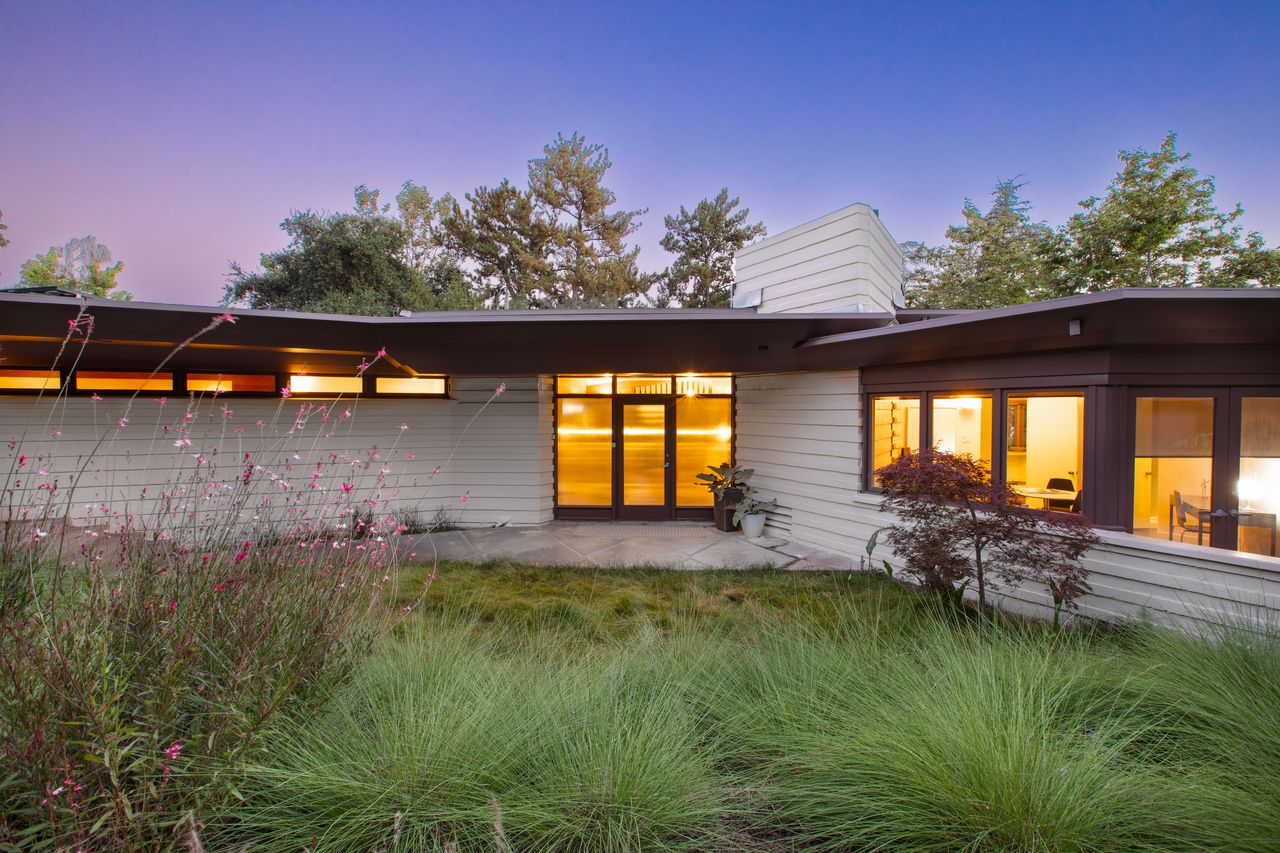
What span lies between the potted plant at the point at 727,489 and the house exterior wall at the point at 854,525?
326 millimetres

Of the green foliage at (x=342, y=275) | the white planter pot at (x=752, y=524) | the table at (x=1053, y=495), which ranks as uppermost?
the green foliage at (x=342, y=275)

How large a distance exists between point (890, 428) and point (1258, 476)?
298 cm

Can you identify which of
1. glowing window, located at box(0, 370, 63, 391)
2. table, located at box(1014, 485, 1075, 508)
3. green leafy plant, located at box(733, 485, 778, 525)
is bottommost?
green leafy plant, located at box(733, 485, 778, 525)

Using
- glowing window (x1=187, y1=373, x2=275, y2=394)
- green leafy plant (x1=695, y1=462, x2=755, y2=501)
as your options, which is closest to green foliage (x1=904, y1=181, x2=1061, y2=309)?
green leafy plant (x1=695, y1=462, x2=755, y2=501)

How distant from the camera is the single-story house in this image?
14.0ft

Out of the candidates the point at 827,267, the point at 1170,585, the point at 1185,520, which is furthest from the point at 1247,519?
the point at 827,267

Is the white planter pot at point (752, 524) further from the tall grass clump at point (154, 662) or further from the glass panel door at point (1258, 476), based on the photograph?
the tall grass clump at point (154, 662)

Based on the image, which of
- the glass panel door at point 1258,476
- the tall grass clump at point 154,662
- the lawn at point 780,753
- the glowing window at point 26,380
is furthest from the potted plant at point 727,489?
the glowing window at point 26,380

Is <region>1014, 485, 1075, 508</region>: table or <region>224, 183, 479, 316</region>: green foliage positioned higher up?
<region>224, 183, 479, 316</region>: green foliage

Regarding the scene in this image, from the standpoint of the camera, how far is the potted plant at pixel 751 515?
25.1ft

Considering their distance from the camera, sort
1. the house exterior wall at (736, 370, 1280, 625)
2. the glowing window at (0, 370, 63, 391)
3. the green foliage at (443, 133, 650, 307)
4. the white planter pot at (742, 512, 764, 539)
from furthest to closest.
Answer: the green foliage at (443, 133, 650, 307), the white planter pot at (742, 512, 764, 539), the glowing window at (0, 370, 63, 391), the house exterior wall at (736, 370, 1280, 625)

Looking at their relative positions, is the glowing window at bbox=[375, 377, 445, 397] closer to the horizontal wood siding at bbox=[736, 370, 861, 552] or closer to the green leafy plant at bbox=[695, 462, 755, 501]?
the green leafy plant at bbox=[695, 462, 755, 501]

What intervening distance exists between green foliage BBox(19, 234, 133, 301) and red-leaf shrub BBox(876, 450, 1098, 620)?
36686 millimetres

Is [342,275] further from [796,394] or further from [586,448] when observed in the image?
[796,394]
